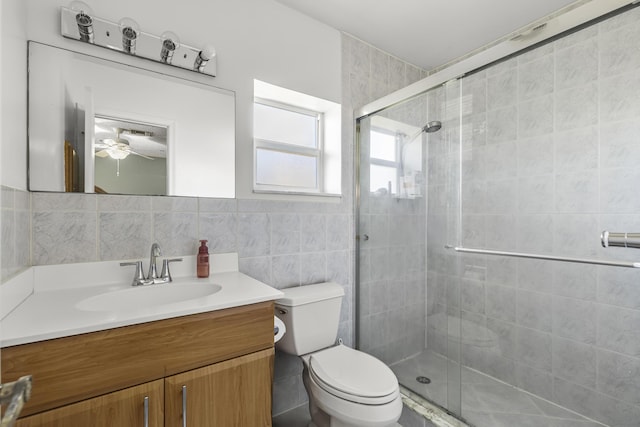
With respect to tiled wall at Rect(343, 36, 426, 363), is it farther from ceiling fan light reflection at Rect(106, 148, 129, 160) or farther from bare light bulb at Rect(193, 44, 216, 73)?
ceiling fan light reflection at Rect(106, 148, 129, 160)

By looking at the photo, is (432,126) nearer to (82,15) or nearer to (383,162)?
(383,162)

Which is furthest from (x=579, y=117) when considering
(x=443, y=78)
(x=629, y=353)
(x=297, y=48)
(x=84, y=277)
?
(x=84, y=277)

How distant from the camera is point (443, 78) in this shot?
5.35 ft

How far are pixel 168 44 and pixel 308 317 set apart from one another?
4.74 feet

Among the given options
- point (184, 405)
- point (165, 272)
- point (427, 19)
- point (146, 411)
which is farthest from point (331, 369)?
point (427, 19)

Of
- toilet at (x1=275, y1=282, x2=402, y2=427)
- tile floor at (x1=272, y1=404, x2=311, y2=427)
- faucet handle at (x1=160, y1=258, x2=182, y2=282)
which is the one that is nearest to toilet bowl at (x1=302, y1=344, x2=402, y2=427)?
toilet at (x1=275, y1=282, x2=402, y2=427)

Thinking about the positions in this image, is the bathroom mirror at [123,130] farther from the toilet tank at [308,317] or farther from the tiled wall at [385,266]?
the tiled wall at [385,266]

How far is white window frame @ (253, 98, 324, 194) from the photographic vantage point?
6.14ft

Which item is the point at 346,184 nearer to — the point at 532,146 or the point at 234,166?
the point at 234,166

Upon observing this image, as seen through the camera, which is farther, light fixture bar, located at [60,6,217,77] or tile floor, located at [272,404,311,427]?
tile floor, located at [272,404,311,427]

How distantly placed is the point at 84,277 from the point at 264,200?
85cm

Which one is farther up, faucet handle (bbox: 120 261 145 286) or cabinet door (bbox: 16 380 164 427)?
faucet handle (bbox: 120 261 145 286)

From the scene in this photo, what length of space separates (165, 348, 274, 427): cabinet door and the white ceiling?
1860 mm

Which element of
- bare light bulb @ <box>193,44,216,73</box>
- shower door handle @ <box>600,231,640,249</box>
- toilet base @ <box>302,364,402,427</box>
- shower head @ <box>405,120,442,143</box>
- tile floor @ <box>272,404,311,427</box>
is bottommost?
tile floor @ <box>272,404,311,427</box>
